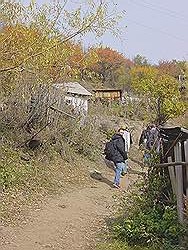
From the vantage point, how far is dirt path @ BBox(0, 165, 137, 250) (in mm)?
7629

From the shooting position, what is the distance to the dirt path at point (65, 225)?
7.63 meters

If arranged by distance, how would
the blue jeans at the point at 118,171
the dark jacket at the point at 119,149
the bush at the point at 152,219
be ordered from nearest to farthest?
1. the bush at the point at 152,219
2. the blue jeans at the point at 118,171
3. the dark jacket at the point at 119,149

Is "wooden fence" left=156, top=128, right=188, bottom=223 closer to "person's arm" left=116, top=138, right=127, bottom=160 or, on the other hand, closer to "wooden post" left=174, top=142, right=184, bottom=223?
"wooden post" left=174, top=142, right=184, bottom=223

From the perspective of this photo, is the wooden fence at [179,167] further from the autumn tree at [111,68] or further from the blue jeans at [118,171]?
the autumn tree at [111,68]

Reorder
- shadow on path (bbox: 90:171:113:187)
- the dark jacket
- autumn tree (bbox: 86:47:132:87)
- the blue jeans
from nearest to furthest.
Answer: the blue jeans < the dark jacket < shadow on path (bbox: 90:171:113:187) < autumn tree (bbox: 86:47:132:87)

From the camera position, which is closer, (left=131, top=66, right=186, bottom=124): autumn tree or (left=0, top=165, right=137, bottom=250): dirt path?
(left=0, top=165, right=137, bottom=250): dirt path

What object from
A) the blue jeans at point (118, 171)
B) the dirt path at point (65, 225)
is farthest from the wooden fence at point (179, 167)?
the blue jeans at point (118, 171)

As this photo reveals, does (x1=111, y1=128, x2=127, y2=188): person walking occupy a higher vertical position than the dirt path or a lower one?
higher

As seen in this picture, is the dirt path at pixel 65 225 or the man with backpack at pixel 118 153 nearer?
the dirt path at pixel 65 225

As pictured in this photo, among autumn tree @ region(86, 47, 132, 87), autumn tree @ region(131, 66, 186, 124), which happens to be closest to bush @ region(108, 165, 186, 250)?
autumn tree @ region(131, 66, 186, 124)

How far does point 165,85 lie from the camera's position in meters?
29.7

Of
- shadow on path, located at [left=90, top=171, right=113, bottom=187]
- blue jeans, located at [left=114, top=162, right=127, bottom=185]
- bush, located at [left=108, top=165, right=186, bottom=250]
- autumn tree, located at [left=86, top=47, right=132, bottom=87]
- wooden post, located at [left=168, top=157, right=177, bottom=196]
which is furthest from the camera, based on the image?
autumn tree, located at [left=86, top=47, right=132, bottom=87]

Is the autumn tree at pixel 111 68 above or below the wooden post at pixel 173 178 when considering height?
above

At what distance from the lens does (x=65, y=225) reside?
8.82m
